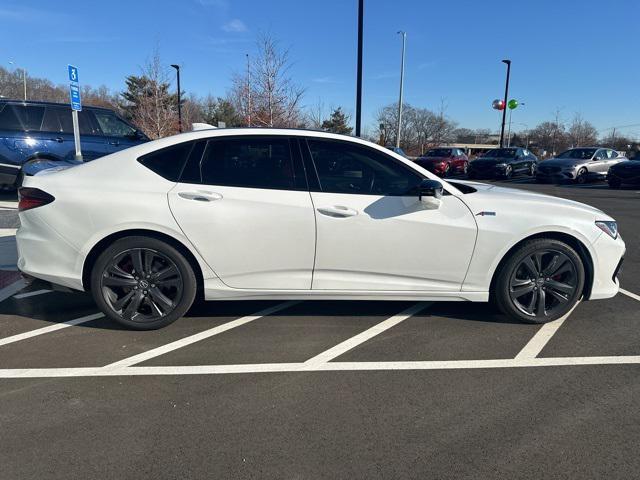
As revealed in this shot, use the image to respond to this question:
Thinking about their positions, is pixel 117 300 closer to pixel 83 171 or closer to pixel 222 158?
pixel 83 171

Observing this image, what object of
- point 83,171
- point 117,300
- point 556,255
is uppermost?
point 83,171

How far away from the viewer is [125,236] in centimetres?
350

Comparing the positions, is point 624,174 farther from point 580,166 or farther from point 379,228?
point 379,228

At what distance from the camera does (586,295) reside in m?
3.87

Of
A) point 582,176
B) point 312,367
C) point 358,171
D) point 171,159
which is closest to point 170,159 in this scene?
point 171,159

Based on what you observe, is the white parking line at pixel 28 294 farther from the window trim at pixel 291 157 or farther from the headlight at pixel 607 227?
the headlight at pixel 607 227

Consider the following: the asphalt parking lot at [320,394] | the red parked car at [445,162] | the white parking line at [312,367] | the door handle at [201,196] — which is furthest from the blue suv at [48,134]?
the red parked car at [445,162]

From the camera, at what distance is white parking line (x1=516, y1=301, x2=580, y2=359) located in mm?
3361

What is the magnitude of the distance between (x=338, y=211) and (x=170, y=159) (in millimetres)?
1409

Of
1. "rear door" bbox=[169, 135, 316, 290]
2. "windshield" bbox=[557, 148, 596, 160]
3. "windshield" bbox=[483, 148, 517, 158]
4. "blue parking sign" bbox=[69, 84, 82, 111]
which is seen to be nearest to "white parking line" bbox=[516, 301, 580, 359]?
"rear door" bbox=[169, 135, 316, 290]

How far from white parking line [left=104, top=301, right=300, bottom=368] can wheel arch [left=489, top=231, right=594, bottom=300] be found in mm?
1889

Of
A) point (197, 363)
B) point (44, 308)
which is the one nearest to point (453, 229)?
point (197, 363)

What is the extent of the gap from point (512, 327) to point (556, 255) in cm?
71

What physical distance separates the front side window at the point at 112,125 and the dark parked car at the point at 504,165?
1730cm
